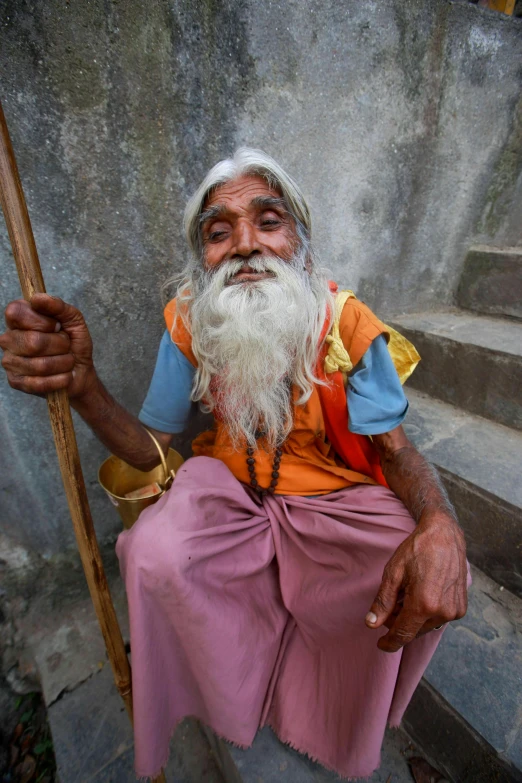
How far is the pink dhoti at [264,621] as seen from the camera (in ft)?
3.72

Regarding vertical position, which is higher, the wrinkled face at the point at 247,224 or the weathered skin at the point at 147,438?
the wrinkled face at the point at 247,224

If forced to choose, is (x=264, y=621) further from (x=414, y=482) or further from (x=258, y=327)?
(x=258, y=327)

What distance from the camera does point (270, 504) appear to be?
148cm

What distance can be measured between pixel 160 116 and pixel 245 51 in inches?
19.4

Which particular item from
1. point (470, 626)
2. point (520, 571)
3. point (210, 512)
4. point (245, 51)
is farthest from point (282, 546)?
point (245, 51)

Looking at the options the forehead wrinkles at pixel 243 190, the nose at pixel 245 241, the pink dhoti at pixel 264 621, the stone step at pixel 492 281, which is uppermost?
the forehead wrinkles at pixel 243 190

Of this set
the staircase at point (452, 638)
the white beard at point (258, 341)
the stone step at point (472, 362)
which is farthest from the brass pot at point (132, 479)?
the stone step at point (472, 362)

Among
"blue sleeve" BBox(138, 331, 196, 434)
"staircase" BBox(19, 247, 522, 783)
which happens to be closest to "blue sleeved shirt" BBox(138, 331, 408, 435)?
"blue sleeve" BBox(138, 331, 196, 434)

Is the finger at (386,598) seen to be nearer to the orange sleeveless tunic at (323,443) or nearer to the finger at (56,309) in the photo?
the orange sleeveless tunic at (323,443)

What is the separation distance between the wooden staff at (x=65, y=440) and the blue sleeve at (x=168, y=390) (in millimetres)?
462

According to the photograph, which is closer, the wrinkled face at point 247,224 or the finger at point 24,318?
the finger at point 24,318

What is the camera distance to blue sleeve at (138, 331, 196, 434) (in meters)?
1.57

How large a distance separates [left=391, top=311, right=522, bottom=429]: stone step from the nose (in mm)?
1375

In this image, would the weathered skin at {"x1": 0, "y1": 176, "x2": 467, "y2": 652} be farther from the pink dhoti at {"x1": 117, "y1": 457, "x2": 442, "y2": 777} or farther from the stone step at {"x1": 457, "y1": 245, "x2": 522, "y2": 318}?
the stone step at {"x1": 457, "y1": 245, "x2": 522, "y2": 318}
